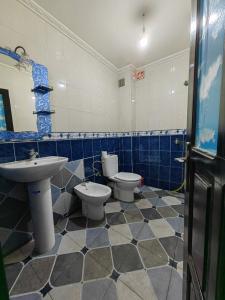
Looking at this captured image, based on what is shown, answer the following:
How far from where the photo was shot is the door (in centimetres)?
40

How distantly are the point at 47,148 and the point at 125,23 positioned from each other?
1751 millimetres

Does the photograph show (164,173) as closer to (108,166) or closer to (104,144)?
(108,166)

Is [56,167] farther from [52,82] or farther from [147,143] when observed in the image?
[147,143]

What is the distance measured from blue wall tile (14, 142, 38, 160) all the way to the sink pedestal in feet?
1.02

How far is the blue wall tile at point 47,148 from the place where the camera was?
151 cm

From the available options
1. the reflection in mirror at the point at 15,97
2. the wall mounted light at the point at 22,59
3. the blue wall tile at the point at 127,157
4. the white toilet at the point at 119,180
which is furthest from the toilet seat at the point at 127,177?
the wall mounted light at the point at 22,59

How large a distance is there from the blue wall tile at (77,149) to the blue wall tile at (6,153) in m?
0.69

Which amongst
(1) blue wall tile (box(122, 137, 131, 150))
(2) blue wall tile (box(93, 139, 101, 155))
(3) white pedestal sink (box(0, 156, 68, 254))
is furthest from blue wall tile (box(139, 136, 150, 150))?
(3) white pedestal sink (box(0, 156, 68, 254))

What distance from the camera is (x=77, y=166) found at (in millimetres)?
1936

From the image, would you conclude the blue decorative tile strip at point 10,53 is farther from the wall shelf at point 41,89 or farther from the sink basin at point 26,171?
the sink basin at point 26,171

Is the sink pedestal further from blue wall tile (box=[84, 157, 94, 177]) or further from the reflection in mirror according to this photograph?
blue wall tile (box=[84, 157, 94, 177])

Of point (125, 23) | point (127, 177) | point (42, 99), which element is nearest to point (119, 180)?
point (127, 177)

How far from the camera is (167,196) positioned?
7.64 ft

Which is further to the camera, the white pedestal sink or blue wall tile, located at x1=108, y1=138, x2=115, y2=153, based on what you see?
blue wall tile, located at x1=108, y1=138, x2=115, y2=153
